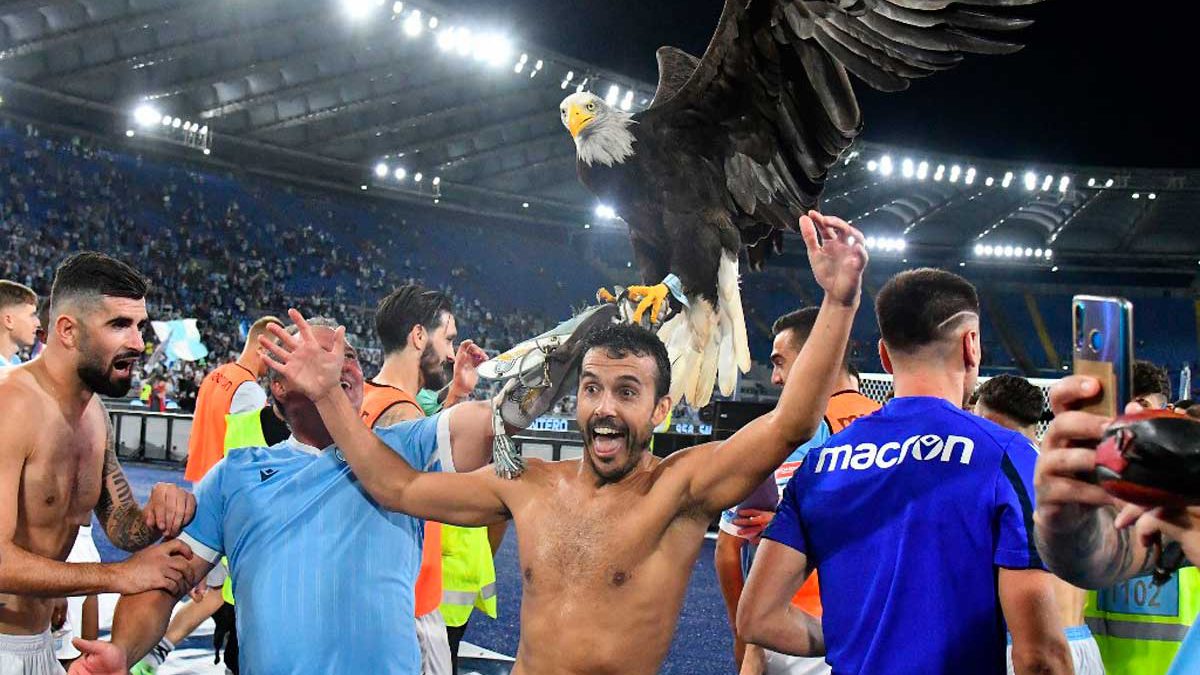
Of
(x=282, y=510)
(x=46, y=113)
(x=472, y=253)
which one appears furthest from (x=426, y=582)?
(x=472, y=253)

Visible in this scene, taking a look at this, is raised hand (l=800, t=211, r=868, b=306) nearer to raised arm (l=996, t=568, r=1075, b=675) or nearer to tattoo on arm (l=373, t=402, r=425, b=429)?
raised arm (l=996, t=568, r=1075, b=675)

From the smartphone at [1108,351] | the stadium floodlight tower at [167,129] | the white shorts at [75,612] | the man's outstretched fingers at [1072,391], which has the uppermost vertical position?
the stadium floodlight tower at [167,129]

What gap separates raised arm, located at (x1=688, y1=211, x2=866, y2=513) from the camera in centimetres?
191

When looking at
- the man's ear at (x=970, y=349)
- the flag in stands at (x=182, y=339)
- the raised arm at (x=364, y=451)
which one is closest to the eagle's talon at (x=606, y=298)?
the raised arm at (x=364, y=451)

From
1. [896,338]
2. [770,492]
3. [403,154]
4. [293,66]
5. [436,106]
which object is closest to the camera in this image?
[896,338]

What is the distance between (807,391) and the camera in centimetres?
200

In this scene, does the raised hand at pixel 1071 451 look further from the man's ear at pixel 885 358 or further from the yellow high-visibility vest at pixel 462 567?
the yellow high-visibility vest at pixel 462 567

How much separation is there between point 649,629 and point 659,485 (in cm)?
33

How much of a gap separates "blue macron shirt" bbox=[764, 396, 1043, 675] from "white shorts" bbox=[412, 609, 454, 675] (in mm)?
1917

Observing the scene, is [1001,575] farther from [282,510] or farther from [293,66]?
[293,66]

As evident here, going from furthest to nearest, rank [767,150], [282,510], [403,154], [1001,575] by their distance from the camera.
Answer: [403,154] < [767,150] < [282,510] < [1001,575]

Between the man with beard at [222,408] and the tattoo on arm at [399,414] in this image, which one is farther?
the man with beard at [222,408]

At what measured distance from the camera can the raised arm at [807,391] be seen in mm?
1909

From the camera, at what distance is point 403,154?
2631 cm
